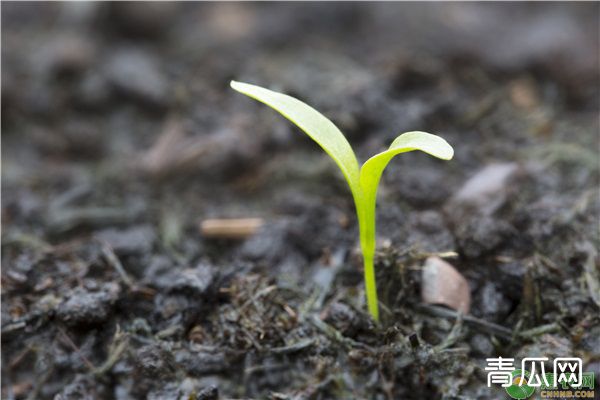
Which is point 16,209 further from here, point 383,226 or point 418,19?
point 418,19

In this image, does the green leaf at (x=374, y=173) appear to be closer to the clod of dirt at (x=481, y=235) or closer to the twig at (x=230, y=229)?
the clod of dirt at (x=481, y=235)

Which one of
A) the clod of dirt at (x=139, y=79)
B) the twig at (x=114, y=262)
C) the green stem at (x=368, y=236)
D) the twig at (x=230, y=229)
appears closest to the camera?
the green stem at (x=368, y=236)

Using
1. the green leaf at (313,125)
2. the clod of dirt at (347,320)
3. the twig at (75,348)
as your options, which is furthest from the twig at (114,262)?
the green leaf at (313,125)

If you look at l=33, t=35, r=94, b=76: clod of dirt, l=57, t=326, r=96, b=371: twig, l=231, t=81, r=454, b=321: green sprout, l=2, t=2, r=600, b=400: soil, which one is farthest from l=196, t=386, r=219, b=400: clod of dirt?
l=33, t=35, r=94, b=76: clod of dirt

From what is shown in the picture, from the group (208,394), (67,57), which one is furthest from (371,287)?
(67,57)

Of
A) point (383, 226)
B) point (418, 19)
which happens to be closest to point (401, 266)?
point (383, 226)

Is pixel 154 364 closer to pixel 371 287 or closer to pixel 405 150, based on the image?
pixel 371 287
